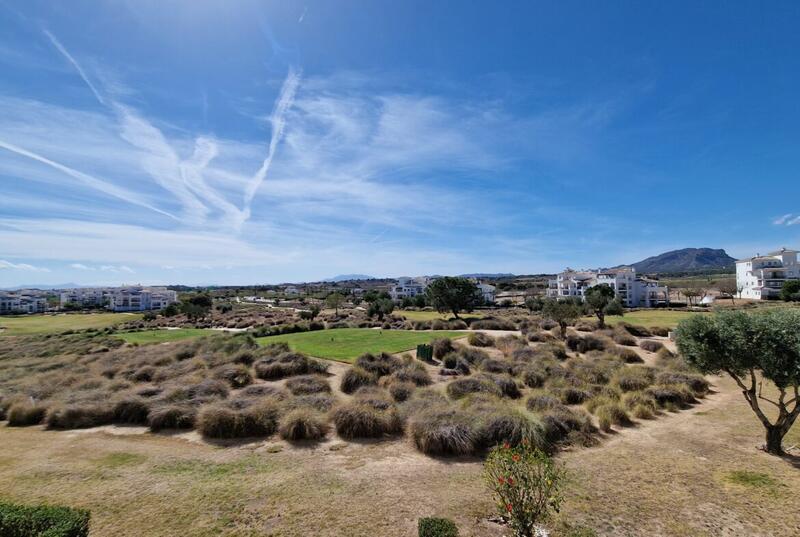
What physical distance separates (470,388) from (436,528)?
34.9 feet

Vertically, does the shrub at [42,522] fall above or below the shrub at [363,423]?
above

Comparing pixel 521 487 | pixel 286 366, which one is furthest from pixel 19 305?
pixel 521 487

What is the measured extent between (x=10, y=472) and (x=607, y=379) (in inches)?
879

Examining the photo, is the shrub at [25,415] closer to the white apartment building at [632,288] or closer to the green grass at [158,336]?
the green grass at [158,336]

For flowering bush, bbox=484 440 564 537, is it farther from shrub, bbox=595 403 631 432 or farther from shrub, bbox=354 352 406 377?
shrub, bbox=354 352 406 377

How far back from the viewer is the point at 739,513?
7.32 m

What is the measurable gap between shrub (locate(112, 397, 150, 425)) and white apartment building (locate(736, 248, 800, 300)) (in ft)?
364

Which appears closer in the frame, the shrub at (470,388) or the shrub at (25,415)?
the shrub at (25,415)

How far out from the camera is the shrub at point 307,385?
54.9 feet

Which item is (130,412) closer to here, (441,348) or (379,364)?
(379,364)

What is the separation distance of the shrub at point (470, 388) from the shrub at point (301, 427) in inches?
248

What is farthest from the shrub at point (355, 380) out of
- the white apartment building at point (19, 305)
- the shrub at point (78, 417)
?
the white apartment building at point (19, 305)

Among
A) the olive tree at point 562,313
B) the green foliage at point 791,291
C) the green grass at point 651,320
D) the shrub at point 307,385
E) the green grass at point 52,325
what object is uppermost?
the green foliage at point 791,291

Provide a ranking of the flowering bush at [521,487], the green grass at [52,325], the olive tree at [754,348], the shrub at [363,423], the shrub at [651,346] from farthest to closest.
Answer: the green grass at [52,325] → the shrub at [651,346] → the shrub at [363,423] → the olive tree at [754,348] → the flowering bush at [521,487]
